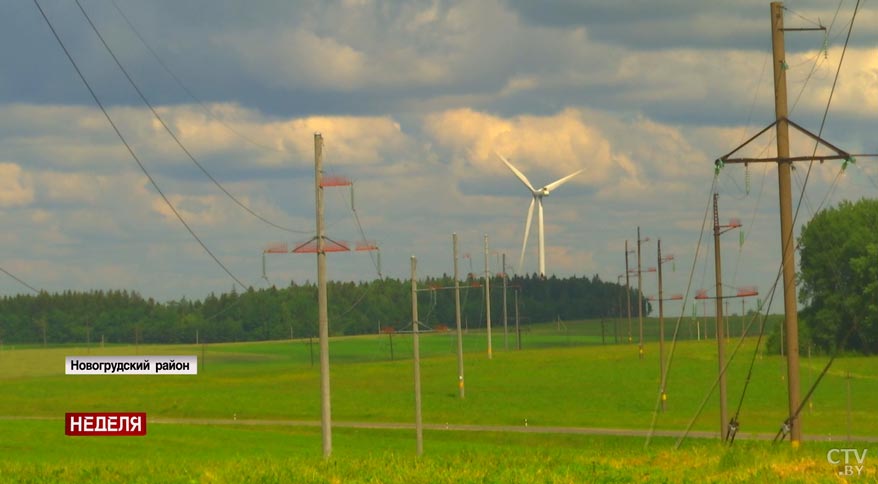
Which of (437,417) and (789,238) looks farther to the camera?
(437,417)

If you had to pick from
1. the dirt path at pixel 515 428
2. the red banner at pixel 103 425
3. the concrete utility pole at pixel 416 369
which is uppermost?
the concrete utility pole at pixel 416 369

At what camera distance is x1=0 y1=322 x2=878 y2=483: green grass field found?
2505 centimetres

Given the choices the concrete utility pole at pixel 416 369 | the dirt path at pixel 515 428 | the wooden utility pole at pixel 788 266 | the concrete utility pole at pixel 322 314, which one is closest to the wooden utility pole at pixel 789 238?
the wooden utility pole at pixel 788 266

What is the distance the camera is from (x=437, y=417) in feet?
287

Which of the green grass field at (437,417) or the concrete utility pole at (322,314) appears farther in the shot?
the concrete utility pole at (322,314)

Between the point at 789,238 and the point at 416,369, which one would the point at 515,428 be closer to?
the point at 416,369

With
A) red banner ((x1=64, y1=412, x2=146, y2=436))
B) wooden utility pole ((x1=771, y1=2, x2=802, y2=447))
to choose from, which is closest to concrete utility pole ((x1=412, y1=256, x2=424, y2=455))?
red banner ((x1=64, y1=412, x2=146, y2=436))

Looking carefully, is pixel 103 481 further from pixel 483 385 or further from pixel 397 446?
pixel 483 385

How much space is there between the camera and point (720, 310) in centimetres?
5903

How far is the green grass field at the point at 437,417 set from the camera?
82.2ft

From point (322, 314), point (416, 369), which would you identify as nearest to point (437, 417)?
point (416, 369)

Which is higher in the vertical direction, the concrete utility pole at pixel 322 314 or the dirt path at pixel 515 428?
the concrete utility pole at pixel 322 314

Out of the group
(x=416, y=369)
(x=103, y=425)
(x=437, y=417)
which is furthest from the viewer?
(x=437, y=417)

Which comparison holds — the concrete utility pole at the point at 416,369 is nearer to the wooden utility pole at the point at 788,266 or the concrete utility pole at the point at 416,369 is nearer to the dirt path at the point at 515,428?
the dirt path at the point at 515,428
